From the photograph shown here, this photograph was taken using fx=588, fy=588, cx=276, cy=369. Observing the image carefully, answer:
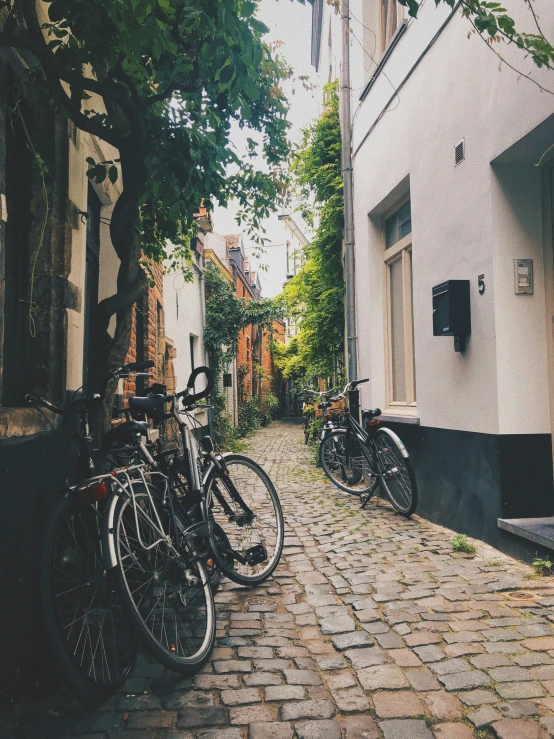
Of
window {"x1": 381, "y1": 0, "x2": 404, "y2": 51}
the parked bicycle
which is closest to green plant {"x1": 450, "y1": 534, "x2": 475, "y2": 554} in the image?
the parked bicycle

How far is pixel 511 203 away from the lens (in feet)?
13.0

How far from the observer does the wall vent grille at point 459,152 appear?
4.39 metres

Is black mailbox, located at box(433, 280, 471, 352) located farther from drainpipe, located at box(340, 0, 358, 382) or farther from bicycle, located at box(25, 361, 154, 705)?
drainpipe, located at box(340, 0, 358, 382)

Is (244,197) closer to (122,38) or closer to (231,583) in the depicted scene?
(122,38)

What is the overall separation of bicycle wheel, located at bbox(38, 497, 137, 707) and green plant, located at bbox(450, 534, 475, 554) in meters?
2.42

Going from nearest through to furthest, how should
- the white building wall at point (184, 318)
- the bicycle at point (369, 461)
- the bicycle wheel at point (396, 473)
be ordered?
the bicycle wheel at point (396, 473) < the bicycle at point (369, 461) < the white building wall at point (184, 318)

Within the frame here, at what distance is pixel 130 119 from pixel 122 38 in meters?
0.62

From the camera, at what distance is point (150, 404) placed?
2912 millimetres

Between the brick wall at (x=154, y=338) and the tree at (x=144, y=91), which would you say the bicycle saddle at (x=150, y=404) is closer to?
the tree at (x=144, y=91)

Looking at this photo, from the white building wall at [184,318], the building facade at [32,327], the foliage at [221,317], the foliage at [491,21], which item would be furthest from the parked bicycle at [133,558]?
the foliage at [221,317]

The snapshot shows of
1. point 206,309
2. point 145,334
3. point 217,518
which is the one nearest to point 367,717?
point 217,518

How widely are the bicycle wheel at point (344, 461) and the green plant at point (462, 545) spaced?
2.18m

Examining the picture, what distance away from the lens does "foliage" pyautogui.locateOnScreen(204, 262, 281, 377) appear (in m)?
13.0

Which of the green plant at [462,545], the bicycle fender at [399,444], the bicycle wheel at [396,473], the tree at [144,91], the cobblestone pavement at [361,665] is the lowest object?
the cobblestone pavement at [361,665]
